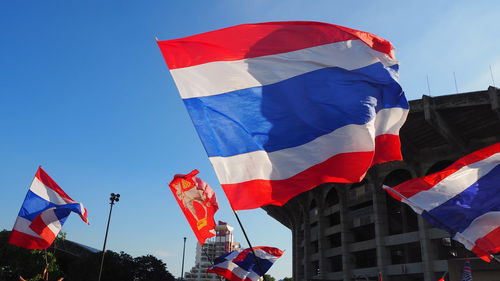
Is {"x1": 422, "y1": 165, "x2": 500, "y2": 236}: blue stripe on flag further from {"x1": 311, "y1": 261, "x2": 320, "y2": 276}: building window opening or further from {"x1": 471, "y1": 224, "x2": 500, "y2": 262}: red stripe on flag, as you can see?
{"x1": 311, "y1": 261, "x2": 320, "y2": 276}: building window opening

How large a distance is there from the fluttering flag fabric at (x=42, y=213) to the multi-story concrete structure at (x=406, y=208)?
17.1m

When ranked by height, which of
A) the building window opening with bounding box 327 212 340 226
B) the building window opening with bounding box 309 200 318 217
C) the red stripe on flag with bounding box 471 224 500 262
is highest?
the building window opening with bounding box 309 200 318 217

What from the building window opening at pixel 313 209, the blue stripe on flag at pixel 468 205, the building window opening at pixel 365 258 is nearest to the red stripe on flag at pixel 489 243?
the blue stripe on flag at pixel 468 205

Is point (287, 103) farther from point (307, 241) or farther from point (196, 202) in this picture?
point (307, 241)

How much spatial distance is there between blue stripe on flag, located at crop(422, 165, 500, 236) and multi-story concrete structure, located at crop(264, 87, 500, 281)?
450 inches

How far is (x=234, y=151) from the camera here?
19.1 feet

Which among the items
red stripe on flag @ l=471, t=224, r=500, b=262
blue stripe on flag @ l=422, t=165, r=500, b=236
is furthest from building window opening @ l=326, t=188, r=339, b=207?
red stripe on flag @ l=471, t=224, r=500, b=262

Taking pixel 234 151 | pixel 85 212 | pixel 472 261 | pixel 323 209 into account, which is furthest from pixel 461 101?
pixel 234 151

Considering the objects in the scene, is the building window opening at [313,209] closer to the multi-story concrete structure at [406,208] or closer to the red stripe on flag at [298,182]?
the multi-story concrete structure at [406,208]

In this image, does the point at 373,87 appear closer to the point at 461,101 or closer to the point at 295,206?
the point at 461,101

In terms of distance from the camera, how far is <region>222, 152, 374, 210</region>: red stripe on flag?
5.65 m

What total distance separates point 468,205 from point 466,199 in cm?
14

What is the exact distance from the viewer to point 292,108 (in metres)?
6.14

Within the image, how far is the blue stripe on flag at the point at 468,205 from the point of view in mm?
7801
